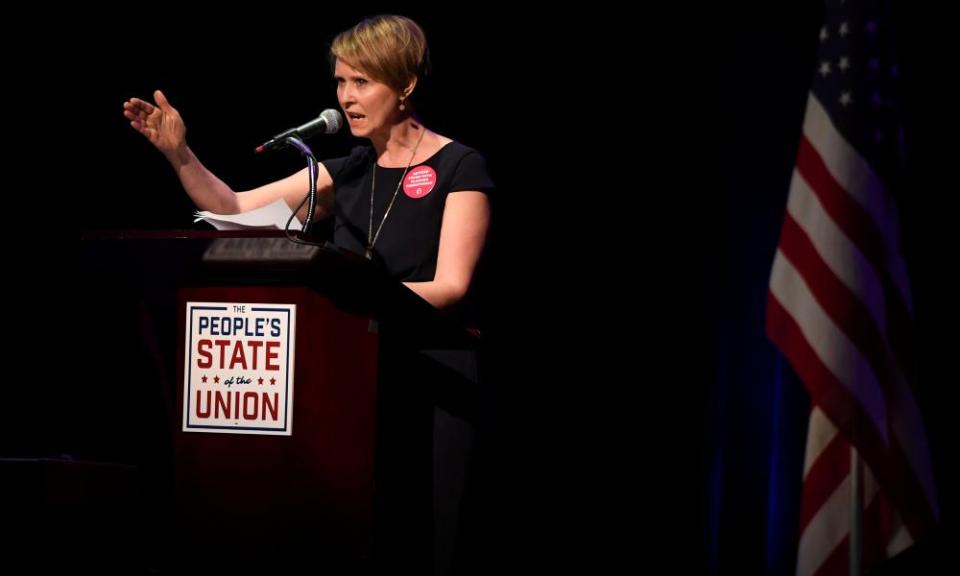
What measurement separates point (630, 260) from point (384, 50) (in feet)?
4.06

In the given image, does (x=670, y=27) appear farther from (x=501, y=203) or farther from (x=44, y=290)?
(x=44, y=290)

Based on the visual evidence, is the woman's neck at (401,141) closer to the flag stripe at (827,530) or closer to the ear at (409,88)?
the ear at (409,88)

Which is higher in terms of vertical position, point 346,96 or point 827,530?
point 346,96

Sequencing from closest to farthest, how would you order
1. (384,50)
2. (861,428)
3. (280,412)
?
(280,412)
(384,50)
(861,428)

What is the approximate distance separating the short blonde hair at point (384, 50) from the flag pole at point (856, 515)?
56.6 inches

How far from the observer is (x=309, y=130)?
1823mm

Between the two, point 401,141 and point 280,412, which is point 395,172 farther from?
point 280,412

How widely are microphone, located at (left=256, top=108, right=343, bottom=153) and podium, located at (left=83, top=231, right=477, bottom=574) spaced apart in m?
0.37

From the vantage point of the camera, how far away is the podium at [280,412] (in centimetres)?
139

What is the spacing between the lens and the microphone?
5.74 feet

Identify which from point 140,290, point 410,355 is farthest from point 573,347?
point 140,290

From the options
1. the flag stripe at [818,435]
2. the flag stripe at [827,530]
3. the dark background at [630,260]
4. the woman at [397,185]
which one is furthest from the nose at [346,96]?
the flag stripe at [827,530]

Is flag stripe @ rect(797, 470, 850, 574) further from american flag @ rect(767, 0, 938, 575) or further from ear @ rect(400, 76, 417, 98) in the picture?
ear @ rect(400, 76, 417, 98)

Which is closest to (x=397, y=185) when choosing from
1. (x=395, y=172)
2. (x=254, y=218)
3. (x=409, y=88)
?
(x=395, y=172)
